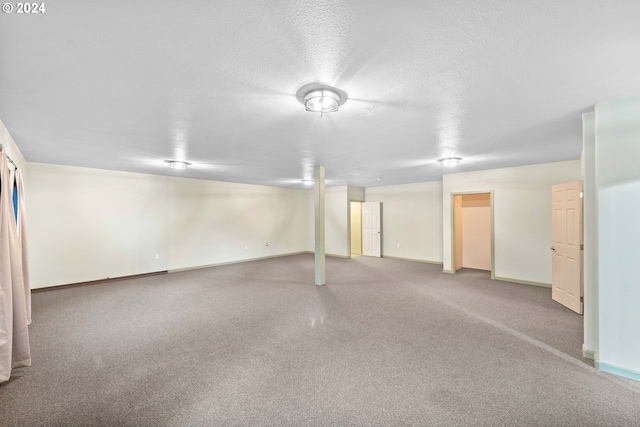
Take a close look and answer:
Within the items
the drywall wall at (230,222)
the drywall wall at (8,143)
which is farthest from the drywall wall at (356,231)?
the drywall wall at (8,143)

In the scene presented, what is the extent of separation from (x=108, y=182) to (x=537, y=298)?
354 inches

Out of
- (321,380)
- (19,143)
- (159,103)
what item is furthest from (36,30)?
(19,143)

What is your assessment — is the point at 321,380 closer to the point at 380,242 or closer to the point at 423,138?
the point at 423,138

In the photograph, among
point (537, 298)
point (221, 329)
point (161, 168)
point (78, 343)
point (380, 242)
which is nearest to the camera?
point (78, 343)

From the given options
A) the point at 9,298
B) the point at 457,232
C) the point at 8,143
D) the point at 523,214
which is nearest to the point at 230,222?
the point at 8,143

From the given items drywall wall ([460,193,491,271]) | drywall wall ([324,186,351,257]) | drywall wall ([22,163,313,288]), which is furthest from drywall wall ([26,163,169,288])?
drywall wall ([460,193,491,271])

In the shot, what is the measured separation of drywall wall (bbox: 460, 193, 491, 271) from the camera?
694cm

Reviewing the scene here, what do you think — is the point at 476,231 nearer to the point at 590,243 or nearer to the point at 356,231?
the point at 356,231

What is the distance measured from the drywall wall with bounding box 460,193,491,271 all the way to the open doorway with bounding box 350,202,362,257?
3.52 m

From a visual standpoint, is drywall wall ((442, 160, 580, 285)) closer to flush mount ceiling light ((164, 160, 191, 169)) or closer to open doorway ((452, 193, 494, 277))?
Answer: open doorway ((452, 193, 494, 277))

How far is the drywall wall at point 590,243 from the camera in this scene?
256 centimetres

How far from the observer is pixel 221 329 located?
3.41m

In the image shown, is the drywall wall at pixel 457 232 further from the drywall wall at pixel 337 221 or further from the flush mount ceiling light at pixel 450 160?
the drywall wall at pixel 337 221

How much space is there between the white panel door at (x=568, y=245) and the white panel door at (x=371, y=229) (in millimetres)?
4793
